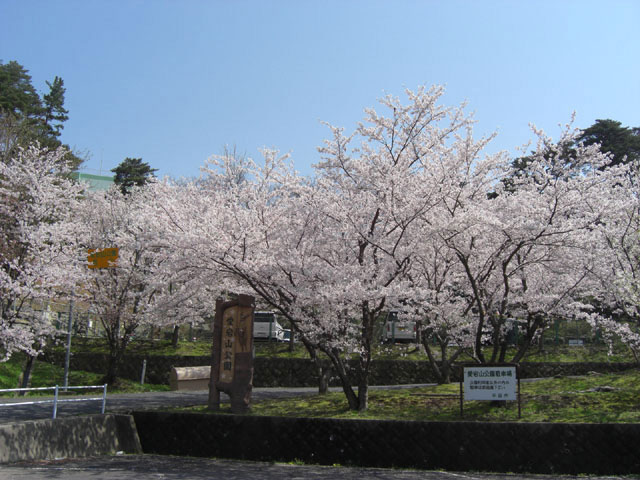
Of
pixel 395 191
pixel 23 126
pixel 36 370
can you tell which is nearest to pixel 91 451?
pixel 395 191

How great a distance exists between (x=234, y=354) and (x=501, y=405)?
19.6ft

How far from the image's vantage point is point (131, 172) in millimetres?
37656

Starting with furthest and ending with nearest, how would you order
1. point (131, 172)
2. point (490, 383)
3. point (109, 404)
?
1. point (131, 172)
2. point (109, 404)
3. point (490, 383)

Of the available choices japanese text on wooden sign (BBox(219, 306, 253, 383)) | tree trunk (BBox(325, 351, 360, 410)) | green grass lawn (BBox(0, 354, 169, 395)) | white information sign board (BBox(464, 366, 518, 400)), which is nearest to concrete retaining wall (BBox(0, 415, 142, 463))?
japanese text on wooden sign (BBox(219, 306, 253, 383))

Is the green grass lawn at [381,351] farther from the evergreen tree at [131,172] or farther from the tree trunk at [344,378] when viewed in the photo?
the evergreen tree at [131,172]

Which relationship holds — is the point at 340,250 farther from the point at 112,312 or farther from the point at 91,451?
the point at 112,312

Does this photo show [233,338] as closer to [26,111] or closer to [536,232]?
[536,232]

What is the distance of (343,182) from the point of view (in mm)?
12328

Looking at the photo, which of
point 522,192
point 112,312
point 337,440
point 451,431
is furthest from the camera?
point 112,312

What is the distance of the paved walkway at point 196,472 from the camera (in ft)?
27.3

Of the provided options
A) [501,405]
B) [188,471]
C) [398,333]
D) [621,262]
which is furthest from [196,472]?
[398,333]

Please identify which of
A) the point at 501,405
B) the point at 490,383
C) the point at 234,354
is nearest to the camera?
the point at 490,383

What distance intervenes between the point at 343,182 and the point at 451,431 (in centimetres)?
577

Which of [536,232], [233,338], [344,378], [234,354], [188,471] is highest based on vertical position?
[536,232]
